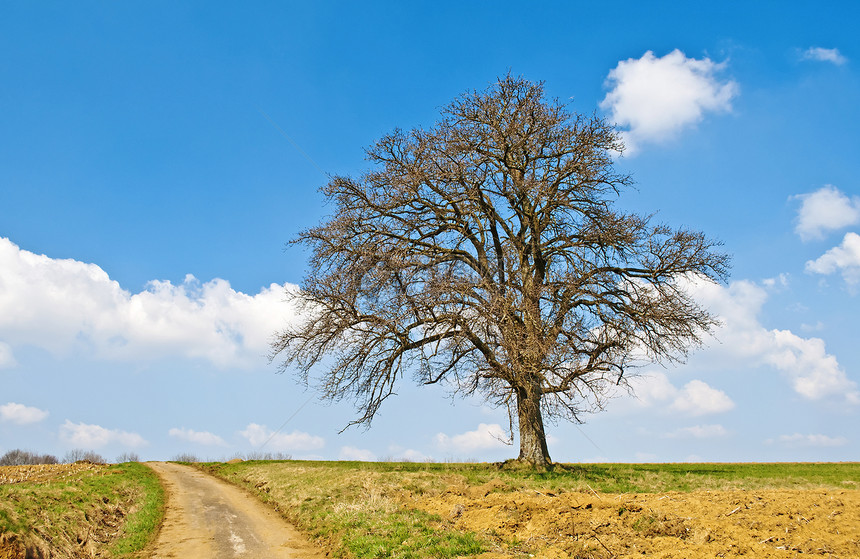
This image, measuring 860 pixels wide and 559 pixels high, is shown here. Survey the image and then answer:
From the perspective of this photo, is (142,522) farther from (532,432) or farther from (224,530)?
(532,432)

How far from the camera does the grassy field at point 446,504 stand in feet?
32.8

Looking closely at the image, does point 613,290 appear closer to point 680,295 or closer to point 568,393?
point 680,295

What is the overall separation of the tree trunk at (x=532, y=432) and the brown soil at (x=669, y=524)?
28.3ft

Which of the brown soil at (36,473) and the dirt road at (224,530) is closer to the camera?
the dirt road at (224,530)

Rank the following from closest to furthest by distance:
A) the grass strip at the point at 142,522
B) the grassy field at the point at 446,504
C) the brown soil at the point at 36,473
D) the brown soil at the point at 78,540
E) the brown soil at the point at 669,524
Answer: the brown soil at the point at 669,524 → the grassy field at the point at 446,504 → the brown soil at the point at 78,540 → the grass strip at the point at 142,522 → the brown soil at the point at 36,473

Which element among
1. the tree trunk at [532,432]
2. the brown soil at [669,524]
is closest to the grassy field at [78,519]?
the brown soil at [669,524]

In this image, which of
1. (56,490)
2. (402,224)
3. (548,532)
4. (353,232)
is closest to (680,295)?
(402,224)

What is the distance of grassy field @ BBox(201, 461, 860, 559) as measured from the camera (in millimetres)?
9984

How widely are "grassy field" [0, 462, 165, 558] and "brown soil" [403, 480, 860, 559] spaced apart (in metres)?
7.92

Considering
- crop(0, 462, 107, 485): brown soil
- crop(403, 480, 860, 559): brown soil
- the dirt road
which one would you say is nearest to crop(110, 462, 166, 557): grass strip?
the dirt road

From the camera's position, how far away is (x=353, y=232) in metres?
23.2

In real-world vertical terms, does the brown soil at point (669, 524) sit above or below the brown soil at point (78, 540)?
above

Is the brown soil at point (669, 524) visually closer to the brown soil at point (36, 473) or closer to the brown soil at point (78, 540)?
the brown soil at point (78, 540)

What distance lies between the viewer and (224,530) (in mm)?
14195
